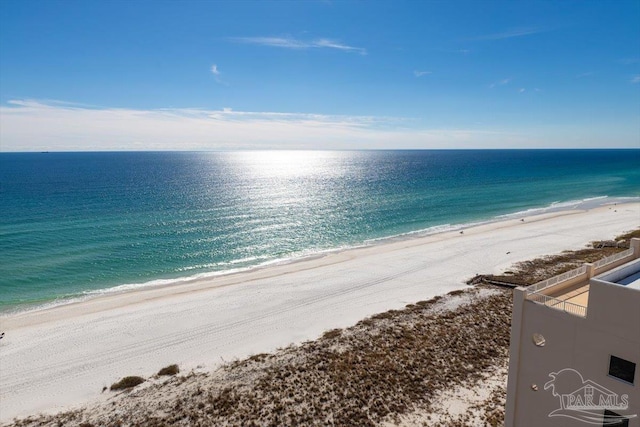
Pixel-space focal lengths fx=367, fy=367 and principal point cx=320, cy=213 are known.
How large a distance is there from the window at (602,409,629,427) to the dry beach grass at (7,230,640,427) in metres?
5.80

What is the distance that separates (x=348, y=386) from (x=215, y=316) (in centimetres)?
1445

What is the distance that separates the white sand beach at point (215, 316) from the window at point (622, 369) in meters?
17.5

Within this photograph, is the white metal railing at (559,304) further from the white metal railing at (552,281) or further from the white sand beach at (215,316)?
the white sand beach at (215,316)

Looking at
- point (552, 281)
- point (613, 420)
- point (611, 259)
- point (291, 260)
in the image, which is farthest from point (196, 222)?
point (613, 420)

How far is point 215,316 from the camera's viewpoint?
29.8m

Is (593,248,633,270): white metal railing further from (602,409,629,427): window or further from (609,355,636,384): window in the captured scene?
(602,409,629,427): window

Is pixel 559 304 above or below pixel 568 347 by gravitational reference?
above

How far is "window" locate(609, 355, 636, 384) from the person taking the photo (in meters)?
11.1

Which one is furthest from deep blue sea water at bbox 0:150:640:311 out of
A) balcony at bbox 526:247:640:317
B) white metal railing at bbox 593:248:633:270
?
white metal railing at bbox 593:248:633:270

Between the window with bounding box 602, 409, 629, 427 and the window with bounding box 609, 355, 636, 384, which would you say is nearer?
the window with bounding box 609, 355, 636, 384

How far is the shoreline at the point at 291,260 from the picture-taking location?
3359 cm

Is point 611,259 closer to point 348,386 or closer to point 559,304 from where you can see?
point 559,304

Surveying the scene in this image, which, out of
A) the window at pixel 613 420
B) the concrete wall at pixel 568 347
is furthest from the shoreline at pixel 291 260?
the window at pixel 613 420

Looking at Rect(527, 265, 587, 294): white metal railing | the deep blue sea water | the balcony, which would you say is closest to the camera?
the balcony
